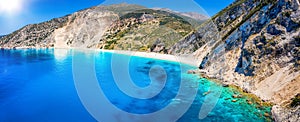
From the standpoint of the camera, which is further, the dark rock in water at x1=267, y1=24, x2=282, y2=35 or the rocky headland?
the dark rock in water at x1=267, y1=24, x2=282, y2=35

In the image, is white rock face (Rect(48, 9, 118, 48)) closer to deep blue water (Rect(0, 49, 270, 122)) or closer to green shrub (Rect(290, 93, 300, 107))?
deep blue water (Rect(0, 49, 270, 122))

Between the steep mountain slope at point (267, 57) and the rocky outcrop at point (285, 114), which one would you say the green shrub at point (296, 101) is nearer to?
the steep mountain slope at point (267, 57)

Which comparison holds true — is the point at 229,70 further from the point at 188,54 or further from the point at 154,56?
the point at 154,56

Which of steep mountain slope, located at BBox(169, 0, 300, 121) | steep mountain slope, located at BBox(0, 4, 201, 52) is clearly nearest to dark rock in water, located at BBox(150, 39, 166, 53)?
steep mountain slope, located at BBox(0, 4, 201, 52)

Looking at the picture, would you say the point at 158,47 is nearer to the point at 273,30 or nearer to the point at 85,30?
the point at 273,30

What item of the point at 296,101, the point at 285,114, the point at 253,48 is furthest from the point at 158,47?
the point at 285,114

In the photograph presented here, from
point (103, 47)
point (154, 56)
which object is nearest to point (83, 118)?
point (154, 56)

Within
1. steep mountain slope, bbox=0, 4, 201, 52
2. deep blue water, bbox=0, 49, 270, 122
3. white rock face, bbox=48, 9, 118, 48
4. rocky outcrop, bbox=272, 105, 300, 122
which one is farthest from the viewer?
white rock face, bbox=48, 9, 118, 48

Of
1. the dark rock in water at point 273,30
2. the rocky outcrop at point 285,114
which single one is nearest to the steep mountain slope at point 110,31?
the dark rock in water at point 273,30
